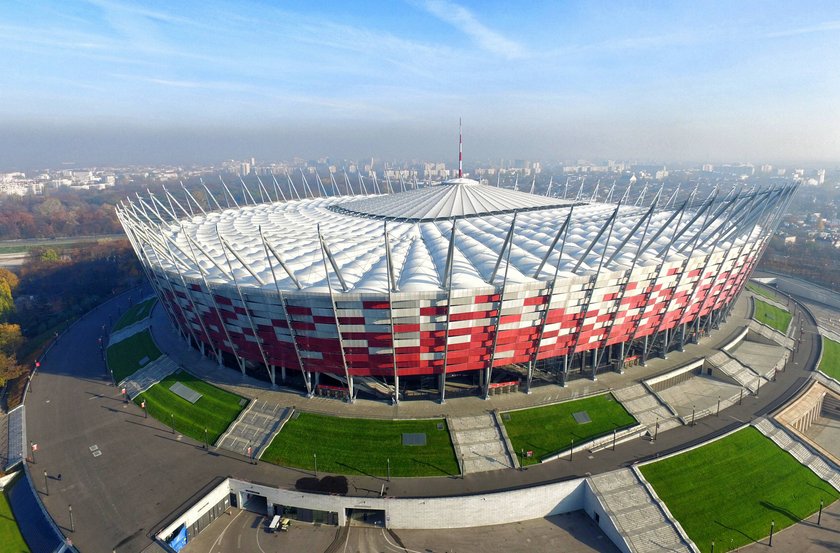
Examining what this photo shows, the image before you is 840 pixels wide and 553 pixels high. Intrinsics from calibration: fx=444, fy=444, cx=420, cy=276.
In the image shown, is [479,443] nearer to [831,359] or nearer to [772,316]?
[831,359]

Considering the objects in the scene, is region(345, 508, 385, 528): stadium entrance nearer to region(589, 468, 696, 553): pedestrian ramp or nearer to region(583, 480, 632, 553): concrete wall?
region(583, 480, 632, 553): concrete wall

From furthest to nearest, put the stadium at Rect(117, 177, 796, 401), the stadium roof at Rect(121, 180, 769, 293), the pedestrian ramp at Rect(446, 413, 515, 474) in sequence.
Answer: the stadium roof at Rect(121, 180, 769, 293) < the stadium at Rect(117, 177, 796, 401) < the pedestrian ramp at Rect(446, 413, 515, 474)

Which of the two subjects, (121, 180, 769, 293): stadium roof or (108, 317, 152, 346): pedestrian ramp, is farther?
(108, 317, 152, 346): pedestrian ramp

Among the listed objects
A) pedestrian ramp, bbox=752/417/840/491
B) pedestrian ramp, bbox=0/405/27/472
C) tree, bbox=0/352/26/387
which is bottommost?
pedestrian ramp, bbox=752/417/840/491

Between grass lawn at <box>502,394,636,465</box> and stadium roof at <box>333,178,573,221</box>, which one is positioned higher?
stadium roof at <box>333,178,573,221</box>

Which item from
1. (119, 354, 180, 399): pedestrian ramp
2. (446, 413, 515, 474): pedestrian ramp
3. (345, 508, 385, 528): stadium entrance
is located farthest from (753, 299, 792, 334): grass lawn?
(119, 354, 180, 399): pedestrian ramp

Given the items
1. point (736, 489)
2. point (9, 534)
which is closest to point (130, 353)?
point (9, 534)
